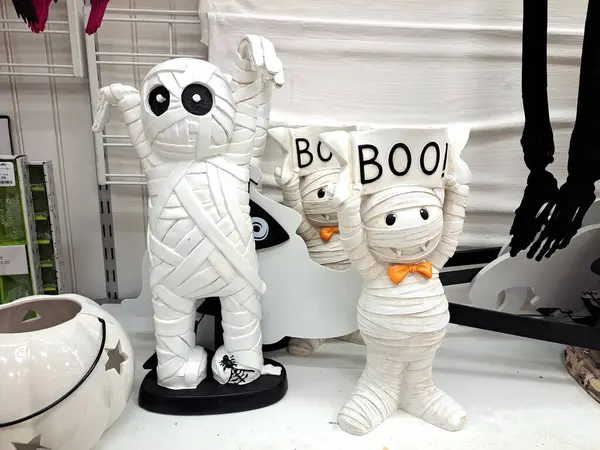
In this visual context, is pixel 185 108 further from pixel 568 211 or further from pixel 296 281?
pixel 568 211

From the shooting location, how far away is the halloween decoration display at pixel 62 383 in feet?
1.78

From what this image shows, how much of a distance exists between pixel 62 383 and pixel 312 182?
0.49 meters

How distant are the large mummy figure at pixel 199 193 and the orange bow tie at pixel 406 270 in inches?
8.2

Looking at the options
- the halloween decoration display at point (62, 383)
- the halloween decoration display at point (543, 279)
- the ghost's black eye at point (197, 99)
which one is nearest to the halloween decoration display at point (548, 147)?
the halloween decoration display at point (543, 279)

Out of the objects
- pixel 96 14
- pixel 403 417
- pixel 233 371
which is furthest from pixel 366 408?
pixel 96 14

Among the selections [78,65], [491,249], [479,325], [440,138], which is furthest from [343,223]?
[78,65]

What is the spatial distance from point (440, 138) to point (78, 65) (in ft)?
2.36

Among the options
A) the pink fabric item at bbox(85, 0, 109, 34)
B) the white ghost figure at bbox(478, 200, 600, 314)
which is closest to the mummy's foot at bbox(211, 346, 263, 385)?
the white ghost figure at bbox(478, 200, 600, 314)

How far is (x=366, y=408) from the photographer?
2.27ft

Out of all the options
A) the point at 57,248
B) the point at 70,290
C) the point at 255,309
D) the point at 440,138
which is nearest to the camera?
the point at 440,138

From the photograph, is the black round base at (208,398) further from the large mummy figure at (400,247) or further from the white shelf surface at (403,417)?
the large mummy figure at (400,247)

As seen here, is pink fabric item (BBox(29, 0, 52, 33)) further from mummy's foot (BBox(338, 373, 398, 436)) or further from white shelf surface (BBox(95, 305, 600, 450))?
mummy's foot (BBox(338, 373, 398, 436))

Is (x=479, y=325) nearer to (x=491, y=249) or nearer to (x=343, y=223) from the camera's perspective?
(x=491, y=249)

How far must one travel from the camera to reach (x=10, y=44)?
969 millimetres
